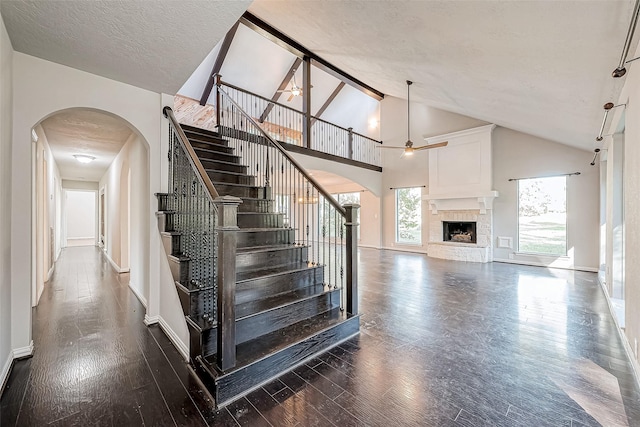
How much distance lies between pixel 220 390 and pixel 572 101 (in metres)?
4.85

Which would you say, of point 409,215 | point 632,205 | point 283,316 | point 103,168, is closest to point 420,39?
point 632,205

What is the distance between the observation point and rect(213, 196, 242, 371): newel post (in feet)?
5.96

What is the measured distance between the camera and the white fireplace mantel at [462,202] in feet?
23.5

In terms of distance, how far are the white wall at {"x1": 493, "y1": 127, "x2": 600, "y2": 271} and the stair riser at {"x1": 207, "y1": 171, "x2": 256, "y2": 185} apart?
6.61 meters

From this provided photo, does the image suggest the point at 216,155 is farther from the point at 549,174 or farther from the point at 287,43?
the point at 549,174

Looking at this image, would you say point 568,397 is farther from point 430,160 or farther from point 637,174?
point 430,160

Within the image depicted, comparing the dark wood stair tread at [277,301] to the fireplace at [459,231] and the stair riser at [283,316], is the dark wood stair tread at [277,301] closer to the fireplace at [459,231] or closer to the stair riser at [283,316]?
the stair riser at [283,316]

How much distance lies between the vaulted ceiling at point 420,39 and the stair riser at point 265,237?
179 cm

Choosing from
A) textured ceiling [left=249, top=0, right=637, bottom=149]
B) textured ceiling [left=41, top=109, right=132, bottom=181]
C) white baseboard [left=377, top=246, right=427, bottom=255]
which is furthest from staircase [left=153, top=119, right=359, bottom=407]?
white baseboard [left=377, top=246, right=427, bottom=255]

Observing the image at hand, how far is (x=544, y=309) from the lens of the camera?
141 inches

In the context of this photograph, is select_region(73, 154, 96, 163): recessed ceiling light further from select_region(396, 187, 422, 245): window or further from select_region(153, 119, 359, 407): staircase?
select_region(396, 187, 422, 245): window

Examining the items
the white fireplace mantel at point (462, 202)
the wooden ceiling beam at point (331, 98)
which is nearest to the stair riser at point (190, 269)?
the white fireplace mantel at point (462, 202)

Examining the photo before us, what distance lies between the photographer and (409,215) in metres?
9.32

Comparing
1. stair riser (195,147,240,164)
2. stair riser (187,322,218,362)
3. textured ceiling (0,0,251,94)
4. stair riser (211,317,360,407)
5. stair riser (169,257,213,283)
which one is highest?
textured ceiling (0,0,251,94)
